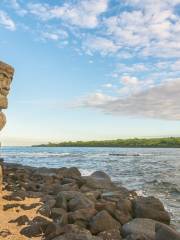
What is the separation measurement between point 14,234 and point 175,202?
10706 millimetres

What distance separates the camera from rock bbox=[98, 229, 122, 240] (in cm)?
965

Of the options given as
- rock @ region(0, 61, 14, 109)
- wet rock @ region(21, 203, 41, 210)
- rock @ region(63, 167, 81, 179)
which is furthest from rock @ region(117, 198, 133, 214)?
rock @ region(63, 167, 81, 179)

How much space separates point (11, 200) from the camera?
12.9m

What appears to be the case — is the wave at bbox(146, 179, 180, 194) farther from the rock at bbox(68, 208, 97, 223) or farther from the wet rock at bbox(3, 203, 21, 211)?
the wet rock at bbox(3, 203, 21, 211)

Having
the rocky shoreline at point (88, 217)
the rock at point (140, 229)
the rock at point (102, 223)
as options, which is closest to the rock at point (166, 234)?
the rocky shoreline at point (88, 217)

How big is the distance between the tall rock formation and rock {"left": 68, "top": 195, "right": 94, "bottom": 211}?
159 inches

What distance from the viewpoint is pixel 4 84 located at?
1391 centimetres

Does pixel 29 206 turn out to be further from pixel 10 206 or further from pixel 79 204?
pixel 79 204

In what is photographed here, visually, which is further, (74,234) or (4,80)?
(4,80)

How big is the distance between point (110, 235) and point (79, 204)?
224 cm

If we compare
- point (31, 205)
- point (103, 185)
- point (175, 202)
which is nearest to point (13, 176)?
point (103, 185)

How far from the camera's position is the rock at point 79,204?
1167 cm

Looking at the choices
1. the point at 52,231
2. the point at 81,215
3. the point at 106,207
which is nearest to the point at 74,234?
the point at 52,231

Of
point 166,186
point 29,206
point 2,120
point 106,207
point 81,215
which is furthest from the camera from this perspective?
point 166,186
